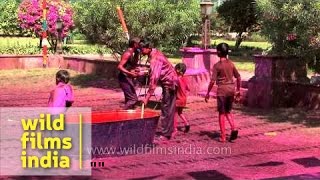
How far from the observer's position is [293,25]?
408 inches

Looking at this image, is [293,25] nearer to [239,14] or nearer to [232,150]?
[232,150]

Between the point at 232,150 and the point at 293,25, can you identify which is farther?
the point at 293,25

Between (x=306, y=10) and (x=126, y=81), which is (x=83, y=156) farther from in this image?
(x=306, y=10)

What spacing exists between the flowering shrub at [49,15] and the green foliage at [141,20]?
1360 cm

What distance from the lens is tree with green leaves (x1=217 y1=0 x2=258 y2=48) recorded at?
28156mm

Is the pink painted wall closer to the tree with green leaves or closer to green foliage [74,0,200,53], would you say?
green foliage [74,0,200,53]

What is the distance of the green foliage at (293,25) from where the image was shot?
9727mm

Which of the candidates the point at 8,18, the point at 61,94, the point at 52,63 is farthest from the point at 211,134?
the point at 8,18

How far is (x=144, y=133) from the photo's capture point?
7840 mm

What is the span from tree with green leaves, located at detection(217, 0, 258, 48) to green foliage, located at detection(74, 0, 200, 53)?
45.1 ft

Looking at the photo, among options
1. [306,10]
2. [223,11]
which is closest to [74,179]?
[306,10]

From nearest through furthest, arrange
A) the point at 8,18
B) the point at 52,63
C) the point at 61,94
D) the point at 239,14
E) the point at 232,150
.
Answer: the point at 61,94 < the point at 232,150 < the point at 52,63 < the point at 239,14 < the point at 8,18

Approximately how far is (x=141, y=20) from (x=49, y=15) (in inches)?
634

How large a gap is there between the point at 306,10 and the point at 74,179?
553 centimetres
